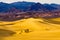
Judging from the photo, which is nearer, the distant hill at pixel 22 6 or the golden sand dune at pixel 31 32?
the golden sand dune at pixel 31 32

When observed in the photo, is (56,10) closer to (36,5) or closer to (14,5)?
(36,5)

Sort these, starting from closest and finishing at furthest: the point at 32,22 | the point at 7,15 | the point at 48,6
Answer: the point at 32,22 → the point at 7,15 → the point at 48,6

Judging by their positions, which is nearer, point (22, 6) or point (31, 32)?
point (31, 32)

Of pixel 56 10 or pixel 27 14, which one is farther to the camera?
pixel 56 10

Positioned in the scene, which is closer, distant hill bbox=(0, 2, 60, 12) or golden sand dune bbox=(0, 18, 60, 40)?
golden sand dune bbox=(0, 18, 60, 40)

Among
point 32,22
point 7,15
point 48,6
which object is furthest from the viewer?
point 48,6

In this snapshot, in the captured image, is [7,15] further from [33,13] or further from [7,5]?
[33,13]

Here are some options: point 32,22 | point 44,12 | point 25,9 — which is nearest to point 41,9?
point 44,12

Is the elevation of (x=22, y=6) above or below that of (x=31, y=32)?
below

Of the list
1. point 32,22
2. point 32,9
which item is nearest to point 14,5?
point 32,9
